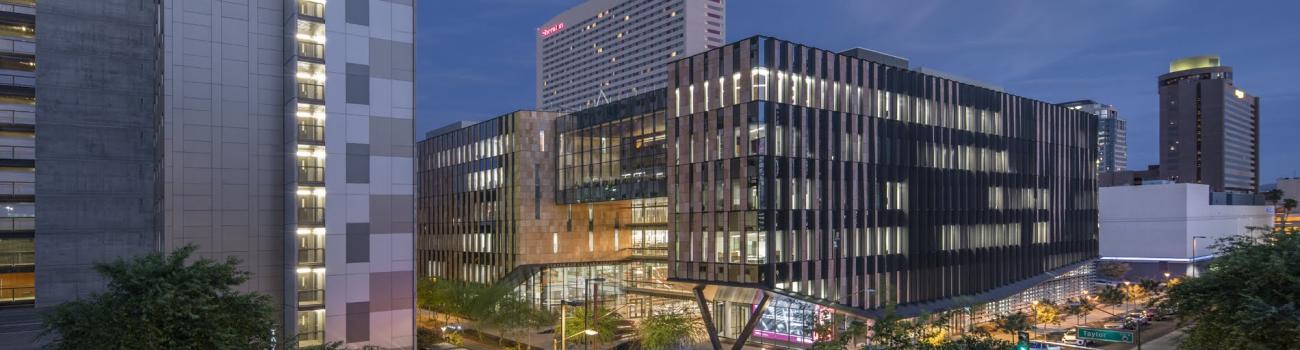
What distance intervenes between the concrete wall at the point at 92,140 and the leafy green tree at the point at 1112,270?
404ft

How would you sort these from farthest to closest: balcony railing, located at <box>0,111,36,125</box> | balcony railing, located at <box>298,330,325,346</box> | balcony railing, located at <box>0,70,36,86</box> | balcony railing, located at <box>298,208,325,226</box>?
1. balcony railing, located at <box>0,111,36,125</box>
2. balcony railing, located at <box>0,70,36,86</box>
3. balcony railing, located at <box>298,208,325,226</box>
4. balcony railing, located at <box>298,330,325,346</box>

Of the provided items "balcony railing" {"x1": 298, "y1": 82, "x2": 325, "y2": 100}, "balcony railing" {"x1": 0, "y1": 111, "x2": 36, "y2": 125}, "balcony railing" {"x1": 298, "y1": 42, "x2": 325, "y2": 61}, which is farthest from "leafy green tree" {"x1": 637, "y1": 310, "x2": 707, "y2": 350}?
"balcony railing" {"x1": 0, "y1": 111, "x2": 36, "y2": 125}

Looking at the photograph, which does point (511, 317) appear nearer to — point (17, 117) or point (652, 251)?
point (652, 251)

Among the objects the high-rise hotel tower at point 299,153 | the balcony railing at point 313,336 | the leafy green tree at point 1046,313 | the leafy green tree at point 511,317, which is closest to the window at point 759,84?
the leafy green tree at point 511,317

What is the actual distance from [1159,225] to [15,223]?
149170 millimetres

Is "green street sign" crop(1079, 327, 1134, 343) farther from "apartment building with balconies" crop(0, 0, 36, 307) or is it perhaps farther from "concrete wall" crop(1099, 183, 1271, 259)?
"concrete wall" crop(1099, 183, 1271, 259)

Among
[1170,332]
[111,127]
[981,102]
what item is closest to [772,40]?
[981,102]

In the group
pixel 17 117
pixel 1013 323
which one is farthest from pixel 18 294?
pixel 1013 323

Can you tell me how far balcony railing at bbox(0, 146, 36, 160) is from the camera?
2047 inches

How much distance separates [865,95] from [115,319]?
191 feet

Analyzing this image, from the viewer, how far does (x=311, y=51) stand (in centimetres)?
4244

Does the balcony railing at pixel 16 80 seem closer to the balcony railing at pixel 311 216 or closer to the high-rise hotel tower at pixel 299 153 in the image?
the high-rise hotel tower at pixel 299 153

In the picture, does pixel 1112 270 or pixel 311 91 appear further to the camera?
pixel 1112 270

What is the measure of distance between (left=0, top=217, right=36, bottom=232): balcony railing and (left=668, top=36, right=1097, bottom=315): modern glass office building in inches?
1809
